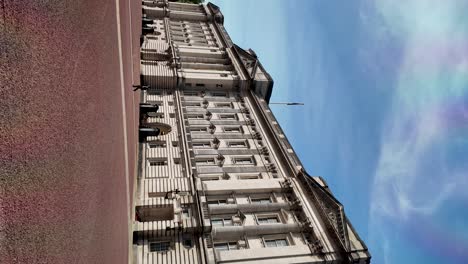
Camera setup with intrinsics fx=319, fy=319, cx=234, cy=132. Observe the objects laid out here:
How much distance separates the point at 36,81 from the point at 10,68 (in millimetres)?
1060

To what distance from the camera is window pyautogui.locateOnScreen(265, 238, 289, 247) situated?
2652 centimetres

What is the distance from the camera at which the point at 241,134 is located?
37.9m

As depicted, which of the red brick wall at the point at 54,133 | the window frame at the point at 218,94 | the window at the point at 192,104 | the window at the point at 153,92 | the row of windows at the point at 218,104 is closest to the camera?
the red brick wall at the point at 54,133

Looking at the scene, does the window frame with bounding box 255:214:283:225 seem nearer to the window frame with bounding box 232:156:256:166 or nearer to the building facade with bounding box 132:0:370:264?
the building facade with bounding box 132:0:370:264

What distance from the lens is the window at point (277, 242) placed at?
26.5m

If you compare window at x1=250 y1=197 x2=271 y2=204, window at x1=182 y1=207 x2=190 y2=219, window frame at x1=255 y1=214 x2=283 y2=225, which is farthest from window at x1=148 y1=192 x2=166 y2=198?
window frame at x1=255 y1=214 x2=283 y2=225

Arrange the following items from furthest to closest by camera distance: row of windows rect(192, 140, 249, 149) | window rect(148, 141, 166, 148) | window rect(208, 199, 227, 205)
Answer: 1. row of windows rect(192, 140, 249, 149)
2. window rect(148, 141, 166, 148)
3. window rect(208, 199, 227, 205)

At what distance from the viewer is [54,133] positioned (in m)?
8.07

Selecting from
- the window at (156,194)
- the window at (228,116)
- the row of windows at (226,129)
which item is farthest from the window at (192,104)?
the window at (156,194)

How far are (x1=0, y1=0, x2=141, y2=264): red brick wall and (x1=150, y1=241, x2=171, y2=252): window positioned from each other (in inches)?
385

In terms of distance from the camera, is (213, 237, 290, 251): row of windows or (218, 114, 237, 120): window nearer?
(213, 237, 290, 251): row of windows

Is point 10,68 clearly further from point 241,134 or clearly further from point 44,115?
point 241,134

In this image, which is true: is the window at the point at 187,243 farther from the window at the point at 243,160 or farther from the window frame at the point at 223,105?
the window frame at the point at 223,105

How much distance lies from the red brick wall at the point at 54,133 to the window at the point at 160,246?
9.77m
